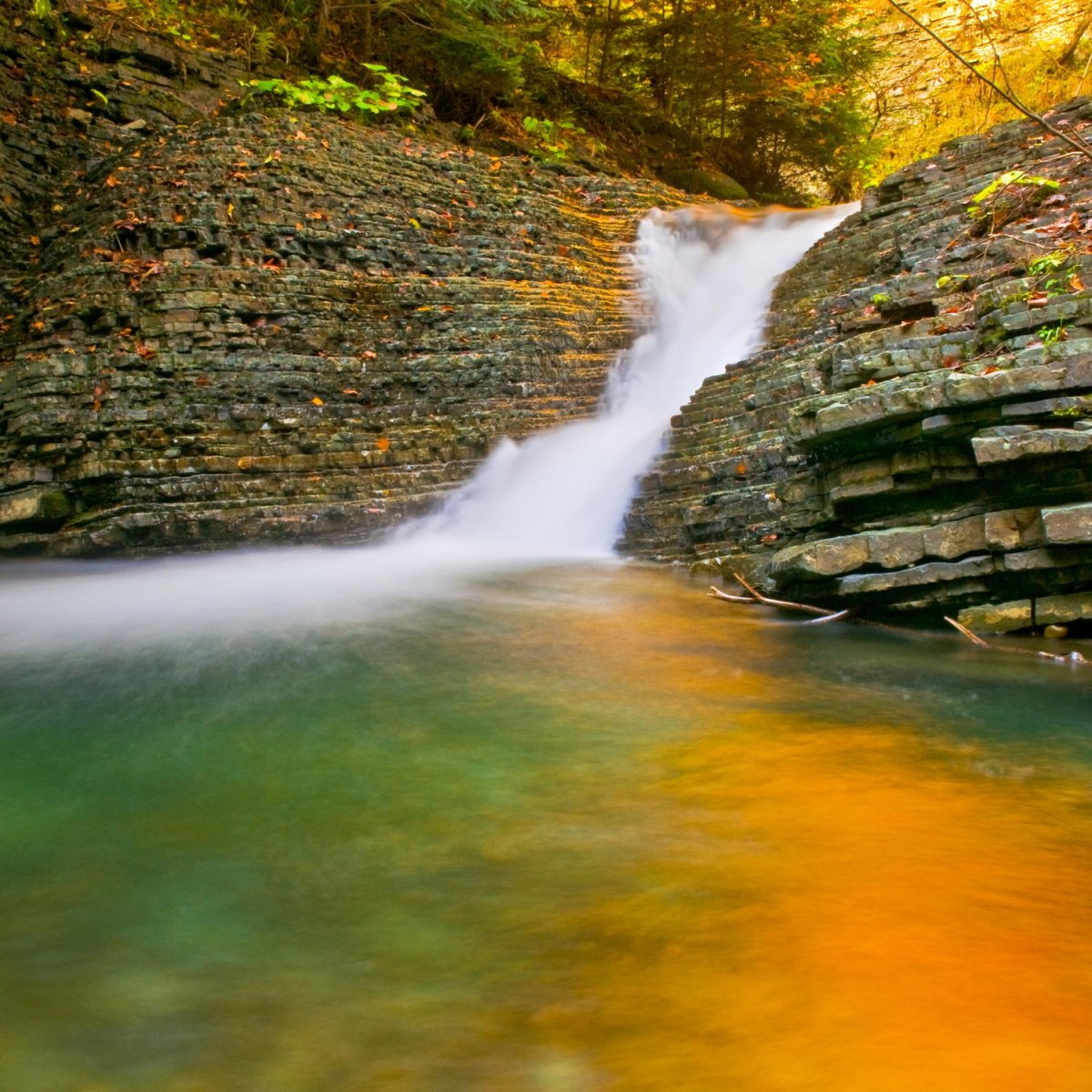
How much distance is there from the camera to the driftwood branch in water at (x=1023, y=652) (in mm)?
4809

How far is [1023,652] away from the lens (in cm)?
504

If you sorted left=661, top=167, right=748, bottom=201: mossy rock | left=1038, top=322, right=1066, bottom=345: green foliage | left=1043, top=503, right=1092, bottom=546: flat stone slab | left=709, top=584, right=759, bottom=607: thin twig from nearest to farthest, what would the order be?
1. left=1043, top=503, right=1092, bottom=546: flat stone slab
2. left=1038, top=322, right=1066, bottom=345: green foliage
3. left=709, top=584, right=759, bottom=607: thin twig
4. left=661, top=167, right=748, bottom=201: mossy rock

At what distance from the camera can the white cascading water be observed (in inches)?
264

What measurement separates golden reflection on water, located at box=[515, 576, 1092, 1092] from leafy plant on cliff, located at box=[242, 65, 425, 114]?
1239 centimetres

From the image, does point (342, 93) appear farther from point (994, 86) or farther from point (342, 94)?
point (994, 86)

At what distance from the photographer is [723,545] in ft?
25.5

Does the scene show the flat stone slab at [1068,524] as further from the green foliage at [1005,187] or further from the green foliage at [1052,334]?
the green foliage at [1005,187]

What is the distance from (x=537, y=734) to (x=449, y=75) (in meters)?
14.8

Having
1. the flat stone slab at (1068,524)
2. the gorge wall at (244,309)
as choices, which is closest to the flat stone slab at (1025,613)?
the flat stone slab at (1068,524)

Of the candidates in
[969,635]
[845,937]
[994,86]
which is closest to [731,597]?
[969,635]

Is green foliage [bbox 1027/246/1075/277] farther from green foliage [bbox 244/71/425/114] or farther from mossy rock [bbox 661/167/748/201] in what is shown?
mossy rock [bbox 661/167/748/201]

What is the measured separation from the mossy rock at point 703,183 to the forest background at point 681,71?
5 centimetres

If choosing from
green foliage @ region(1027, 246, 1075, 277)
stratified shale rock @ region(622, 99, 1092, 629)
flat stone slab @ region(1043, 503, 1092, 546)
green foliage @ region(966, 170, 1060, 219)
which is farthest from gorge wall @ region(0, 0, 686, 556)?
flat stone slab @ region(1043, 503, 1092, 546)

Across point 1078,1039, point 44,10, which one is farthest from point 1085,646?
point 44,10
